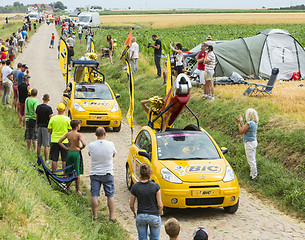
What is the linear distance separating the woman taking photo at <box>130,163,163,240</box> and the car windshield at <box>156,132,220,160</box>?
2798 mm

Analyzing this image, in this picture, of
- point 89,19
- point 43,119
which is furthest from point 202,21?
point 43,119

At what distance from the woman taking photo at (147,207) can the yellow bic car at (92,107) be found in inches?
381

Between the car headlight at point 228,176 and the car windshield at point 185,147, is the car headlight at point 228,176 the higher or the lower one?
the lower one

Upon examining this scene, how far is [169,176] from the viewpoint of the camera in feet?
29.7

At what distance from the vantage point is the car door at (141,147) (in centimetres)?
1005

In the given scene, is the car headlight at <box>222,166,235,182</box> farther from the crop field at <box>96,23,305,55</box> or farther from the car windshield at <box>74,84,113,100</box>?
the crop field at <box>96,23,305,55</box>

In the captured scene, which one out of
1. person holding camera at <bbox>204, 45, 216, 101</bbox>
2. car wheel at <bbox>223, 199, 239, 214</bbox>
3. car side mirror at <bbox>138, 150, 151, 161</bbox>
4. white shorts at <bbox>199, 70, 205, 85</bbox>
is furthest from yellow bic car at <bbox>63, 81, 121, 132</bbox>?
car wheel at <bbox>223, 199, 239, 214</bbox>

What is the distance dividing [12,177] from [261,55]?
16.9 meters

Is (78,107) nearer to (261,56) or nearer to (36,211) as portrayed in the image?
(36,211)

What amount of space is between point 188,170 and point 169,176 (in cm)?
41

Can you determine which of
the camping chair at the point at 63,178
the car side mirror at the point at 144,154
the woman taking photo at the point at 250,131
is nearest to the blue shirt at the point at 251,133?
the woman taking photo at the point at 250,131

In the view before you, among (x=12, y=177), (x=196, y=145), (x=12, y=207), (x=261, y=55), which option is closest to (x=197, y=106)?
(x=261, y=55)

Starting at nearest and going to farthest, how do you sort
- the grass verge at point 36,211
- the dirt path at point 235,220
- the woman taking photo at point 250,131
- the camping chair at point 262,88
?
the grass verge at point 36,211
the dirt path at point 235,220
the woman taking photo at point 250,131
the camping chair at point 262,88

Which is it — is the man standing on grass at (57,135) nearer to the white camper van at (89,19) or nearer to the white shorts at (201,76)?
the white shorts at (201,76)
